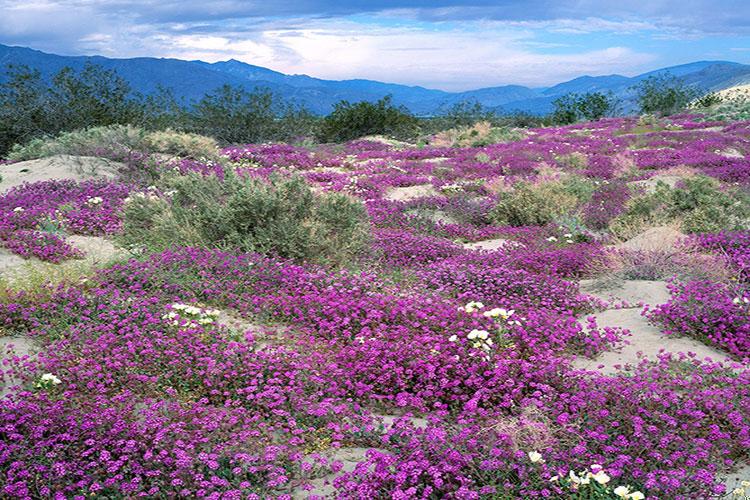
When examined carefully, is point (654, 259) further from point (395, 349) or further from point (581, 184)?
point (581, 184)

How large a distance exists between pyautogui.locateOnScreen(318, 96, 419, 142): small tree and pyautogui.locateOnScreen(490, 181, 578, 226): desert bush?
2716 centimetres

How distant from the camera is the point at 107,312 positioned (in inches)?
253

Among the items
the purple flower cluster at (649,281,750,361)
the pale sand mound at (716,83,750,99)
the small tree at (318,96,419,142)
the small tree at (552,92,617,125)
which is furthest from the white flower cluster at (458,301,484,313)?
the pale sand mound at (716,83,750,99)

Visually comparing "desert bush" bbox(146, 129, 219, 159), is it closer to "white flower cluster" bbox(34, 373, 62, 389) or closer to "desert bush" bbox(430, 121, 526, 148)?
"desert bush" bbox(430, 121, 526, 148)

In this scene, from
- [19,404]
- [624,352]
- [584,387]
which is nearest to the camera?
[19,404]

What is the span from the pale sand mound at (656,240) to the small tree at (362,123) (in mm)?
30607

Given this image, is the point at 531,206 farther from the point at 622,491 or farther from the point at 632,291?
the point at 622,491

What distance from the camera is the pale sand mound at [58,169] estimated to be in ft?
54.2

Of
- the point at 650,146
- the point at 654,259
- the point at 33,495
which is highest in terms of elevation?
the point at 650,146

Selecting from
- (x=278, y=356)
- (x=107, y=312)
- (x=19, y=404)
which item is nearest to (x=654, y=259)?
(x=278, y=356)

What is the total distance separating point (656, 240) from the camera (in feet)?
31.8

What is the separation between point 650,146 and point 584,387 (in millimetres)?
22556

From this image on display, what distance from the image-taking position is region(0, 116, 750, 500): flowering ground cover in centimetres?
386

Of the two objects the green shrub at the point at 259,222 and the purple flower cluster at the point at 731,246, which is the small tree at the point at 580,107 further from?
the green shrub at the point at 259,222
